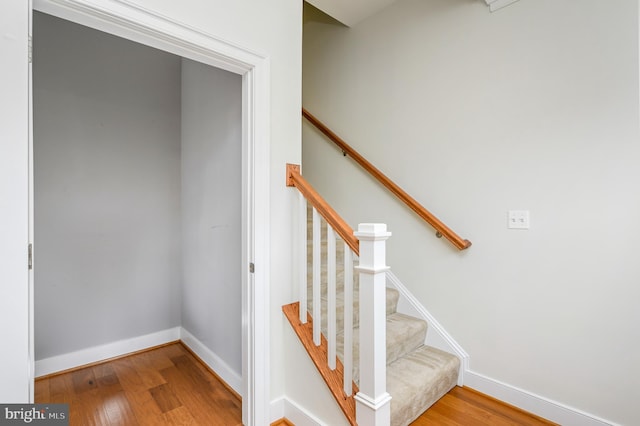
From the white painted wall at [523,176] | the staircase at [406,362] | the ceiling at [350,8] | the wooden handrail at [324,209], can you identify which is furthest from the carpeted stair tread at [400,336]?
the ceiling at [350,8]

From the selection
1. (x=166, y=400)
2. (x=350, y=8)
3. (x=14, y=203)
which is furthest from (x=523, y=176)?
(x=166, y=400)

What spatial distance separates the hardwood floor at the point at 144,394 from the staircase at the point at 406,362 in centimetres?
83

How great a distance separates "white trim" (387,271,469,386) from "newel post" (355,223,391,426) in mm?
954

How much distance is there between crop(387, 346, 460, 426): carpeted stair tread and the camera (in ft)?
5.36

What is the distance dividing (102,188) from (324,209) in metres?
2.03

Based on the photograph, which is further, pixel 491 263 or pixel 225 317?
pixel 225 317

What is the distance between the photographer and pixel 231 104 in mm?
2094

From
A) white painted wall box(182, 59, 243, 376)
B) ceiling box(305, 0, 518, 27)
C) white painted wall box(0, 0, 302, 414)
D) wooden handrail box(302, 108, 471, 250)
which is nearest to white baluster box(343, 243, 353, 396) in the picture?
white painted wall box(0, 0, 302, 414)

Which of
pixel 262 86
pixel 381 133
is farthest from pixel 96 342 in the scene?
pixel 381 133

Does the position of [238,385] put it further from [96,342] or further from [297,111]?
[297,111]

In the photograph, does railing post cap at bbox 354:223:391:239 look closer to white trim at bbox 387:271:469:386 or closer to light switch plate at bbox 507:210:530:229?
light switch plate at bbox 507:210:530:229

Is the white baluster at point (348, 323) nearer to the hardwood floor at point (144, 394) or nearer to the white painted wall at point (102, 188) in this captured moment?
the hardwood floor at point (144, 394)

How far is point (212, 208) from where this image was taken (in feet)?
7.75

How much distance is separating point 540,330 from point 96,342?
312cm
